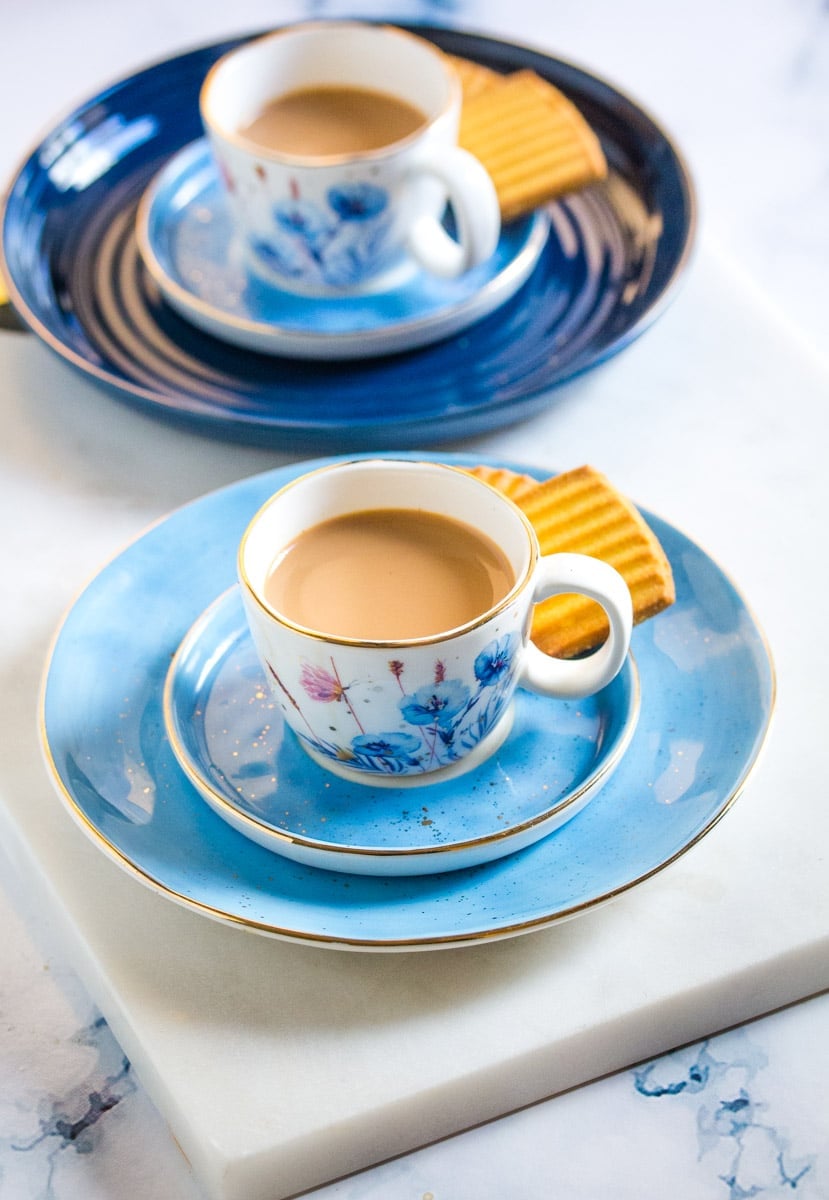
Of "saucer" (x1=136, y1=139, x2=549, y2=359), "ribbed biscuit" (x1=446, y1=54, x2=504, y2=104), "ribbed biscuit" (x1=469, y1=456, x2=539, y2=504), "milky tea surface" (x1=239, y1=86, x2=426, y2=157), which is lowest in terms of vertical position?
"ribbed biscuit" (x1=469, y1=456, x2=539, y2=504)

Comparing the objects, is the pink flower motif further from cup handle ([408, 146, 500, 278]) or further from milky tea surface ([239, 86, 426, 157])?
milky tea surface ([239, 86, 426, 157])

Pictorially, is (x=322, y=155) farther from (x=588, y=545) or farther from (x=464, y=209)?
(x=588, y=545)

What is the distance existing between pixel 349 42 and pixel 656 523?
0.62 metres

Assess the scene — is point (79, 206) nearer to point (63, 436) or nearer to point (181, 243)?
point (181, 243)

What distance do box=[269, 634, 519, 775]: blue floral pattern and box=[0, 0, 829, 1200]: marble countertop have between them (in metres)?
0.21

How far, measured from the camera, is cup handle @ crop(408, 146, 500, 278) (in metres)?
1.07

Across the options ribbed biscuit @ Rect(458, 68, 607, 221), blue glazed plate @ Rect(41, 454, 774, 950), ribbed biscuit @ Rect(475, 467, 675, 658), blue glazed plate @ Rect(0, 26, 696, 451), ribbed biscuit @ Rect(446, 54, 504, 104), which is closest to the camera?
blue glazed plate @ Rect(41, 454, 774, 950)

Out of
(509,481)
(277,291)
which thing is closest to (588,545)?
(509,481)

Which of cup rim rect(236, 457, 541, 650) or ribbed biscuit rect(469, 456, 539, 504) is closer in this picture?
cup rim rect(236, 457, 541, 650)

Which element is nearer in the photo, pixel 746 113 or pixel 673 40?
pixel 746 113

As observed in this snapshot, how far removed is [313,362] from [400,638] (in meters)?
0.41

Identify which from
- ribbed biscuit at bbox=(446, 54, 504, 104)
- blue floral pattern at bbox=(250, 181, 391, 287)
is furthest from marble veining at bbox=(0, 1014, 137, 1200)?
ribbed biscuit at bbox=(446, 54, 504, 104)

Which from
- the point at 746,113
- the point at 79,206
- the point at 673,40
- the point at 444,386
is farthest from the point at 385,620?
the point at 673,40

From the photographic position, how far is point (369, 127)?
1219mm
